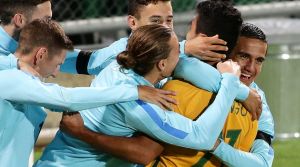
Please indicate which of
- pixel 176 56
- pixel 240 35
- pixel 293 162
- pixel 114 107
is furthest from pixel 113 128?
pixel 293 162

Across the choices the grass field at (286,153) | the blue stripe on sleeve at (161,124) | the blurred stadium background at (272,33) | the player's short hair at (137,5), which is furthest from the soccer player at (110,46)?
the blurred stadium background at (272,33)

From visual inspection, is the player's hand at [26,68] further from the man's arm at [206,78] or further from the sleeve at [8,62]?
the man's arm at [206,78]

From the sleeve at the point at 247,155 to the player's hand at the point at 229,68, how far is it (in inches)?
11.2

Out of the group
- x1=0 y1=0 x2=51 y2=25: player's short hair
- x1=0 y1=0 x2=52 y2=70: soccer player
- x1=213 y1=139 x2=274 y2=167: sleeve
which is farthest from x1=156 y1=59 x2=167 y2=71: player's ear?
x1=0 y1=0 x2=51 y2=25: player's short hair

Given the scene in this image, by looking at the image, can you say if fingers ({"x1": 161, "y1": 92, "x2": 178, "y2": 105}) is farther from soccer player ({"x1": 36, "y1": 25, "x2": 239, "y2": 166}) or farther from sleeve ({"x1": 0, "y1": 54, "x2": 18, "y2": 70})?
sleeve ({"x1": 0, "y1": 54, "x2": 18, "y2": 70})

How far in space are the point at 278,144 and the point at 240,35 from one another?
3.80 m

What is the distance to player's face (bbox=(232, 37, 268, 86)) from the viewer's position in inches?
153

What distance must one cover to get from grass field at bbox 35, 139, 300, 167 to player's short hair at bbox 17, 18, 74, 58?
3209mm

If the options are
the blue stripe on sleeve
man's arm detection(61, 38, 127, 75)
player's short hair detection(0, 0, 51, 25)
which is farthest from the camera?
man's arm detection(61, 38, 127, 75)

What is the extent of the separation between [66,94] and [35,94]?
0.37 ft

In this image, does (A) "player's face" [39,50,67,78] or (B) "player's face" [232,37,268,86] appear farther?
(B) "player's face" [232,37,268,86]

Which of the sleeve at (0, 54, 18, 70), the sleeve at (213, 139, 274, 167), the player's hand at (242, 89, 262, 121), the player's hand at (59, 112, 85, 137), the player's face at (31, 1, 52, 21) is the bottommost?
the sleeve at (213, 139, 274, 167)

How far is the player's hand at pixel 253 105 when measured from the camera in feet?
12.1

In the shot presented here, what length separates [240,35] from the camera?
3900mm
